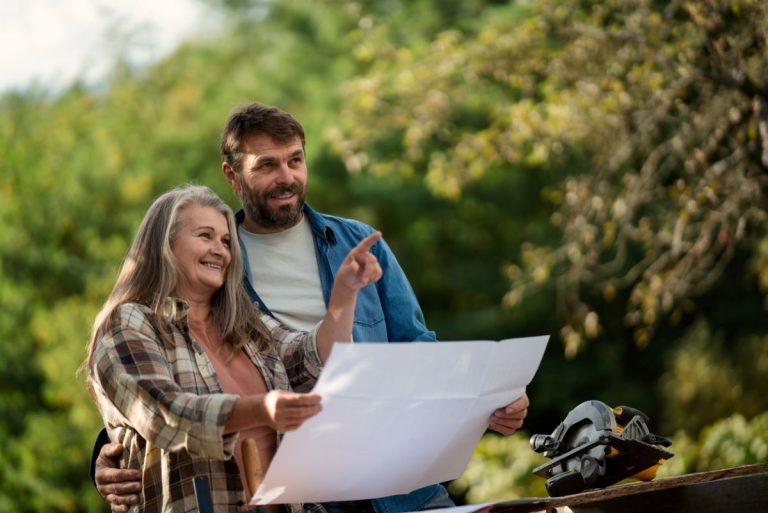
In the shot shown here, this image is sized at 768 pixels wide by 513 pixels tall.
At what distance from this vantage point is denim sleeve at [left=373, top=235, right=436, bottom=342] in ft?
9.93

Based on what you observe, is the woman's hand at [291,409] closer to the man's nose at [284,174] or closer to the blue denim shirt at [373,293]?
the blue denim shirt at [373,293]

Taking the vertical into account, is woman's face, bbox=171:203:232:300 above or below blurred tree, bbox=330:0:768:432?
below

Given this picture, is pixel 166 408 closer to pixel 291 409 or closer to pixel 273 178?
pixel 291 409

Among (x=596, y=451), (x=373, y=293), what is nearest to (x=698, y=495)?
(x=596, y=451)

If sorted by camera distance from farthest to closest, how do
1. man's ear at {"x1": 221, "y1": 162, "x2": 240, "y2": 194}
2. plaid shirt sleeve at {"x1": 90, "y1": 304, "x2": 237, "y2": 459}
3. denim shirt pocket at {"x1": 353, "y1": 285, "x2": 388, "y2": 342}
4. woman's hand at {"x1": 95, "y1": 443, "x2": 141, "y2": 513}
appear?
man's ear at {"x1": 221, "y1": 162, "x2": 240, "y2": 194} < denim shirt pocket at {"x1": 353, "y1": 285, "x2": 388, "y2": 342} < woman's hand at {"x1": 95, "y1": 443, "x2": 141, "y2": 513} < plaid shirt sleeve at {"x1": 90, "y1": 304, "x2": 237, "y2": 459}

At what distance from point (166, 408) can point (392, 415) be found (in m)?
0.39

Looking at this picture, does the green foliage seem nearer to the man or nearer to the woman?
the man

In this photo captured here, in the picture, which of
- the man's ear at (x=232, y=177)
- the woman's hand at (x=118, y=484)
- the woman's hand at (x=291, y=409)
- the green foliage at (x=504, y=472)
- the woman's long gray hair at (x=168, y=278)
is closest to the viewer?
the woman's hand at (x=291, y=409)

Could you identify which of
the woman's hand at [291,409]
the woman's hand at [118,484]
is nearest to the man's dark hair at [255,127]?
the woman's hand at [118,484]

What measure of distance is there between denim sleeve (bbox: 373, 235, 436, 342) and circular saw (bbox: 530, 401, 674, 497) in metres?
0.62

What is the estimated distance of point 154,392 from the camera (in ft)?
6.93

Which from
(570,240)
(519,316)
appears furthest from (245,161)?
(519,316)

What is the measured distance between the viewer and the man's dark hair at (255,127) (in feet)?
9.75

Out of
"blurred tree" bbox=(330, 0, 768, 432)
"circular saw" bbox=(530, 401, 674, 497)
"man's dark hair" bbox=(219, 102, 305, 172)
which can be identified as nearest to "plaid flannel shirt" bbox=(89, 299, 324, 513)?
"circular saw" bbox=(530, 401, 674, 497)
